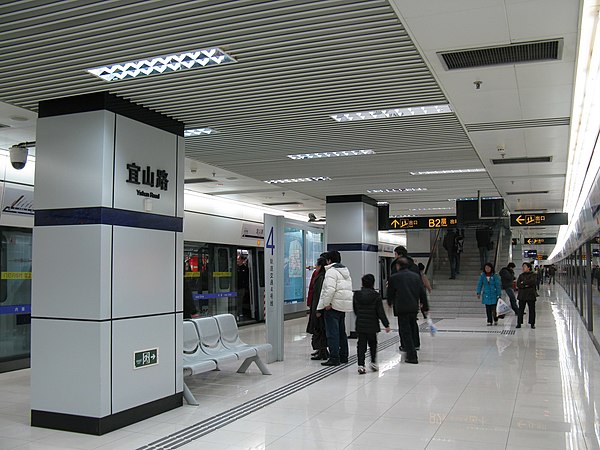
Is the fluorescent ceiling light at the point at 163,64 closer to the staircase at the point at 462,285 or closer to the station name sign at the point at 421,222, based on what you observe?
the station name sign at the point at 421,222

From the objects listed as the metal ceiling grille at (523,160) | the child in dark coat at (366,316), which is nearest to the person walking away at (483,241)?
the metal ceiling grille at (523,160)

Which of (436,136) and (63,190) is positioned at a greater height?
(436,136)

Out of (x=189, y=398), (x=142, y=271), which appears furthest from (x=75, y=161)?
(x=189, y=398)

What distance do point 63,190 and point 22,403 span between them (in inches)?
103

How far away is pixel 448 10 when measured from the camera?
3973mm

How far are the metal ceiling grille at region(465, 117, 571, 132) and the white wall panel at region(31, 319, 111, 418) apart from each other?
459 centimetres

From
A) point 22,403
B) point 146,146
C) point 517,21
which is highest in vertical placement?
point 517,21

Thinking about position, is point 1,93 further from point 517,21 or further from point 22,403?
point 517,21

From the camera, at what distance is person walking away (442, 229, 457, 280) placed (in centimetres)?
2127

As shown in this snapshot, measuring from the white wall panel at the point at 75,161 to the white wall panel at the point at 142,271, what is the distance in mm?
439

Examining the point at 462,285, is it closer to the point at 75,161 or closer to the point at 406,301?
the point at 406,301

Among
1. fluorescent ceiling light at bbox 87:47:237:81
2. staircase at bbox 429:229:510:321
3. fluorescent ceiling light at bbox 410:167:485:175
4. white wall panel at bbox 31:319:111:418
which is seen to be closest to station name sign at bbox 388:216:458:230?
staircase at bbox 429:229:510:321

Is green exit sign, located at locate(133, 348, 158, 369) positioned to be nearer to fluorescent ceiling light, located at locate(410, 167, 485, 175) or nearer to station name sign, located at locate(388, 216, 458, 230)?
fluorescent ceiling light, located at locate(410, 167, 485, 175)

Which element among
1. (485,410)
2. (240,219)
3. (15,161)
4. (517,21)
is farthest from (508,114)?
(240,219)
